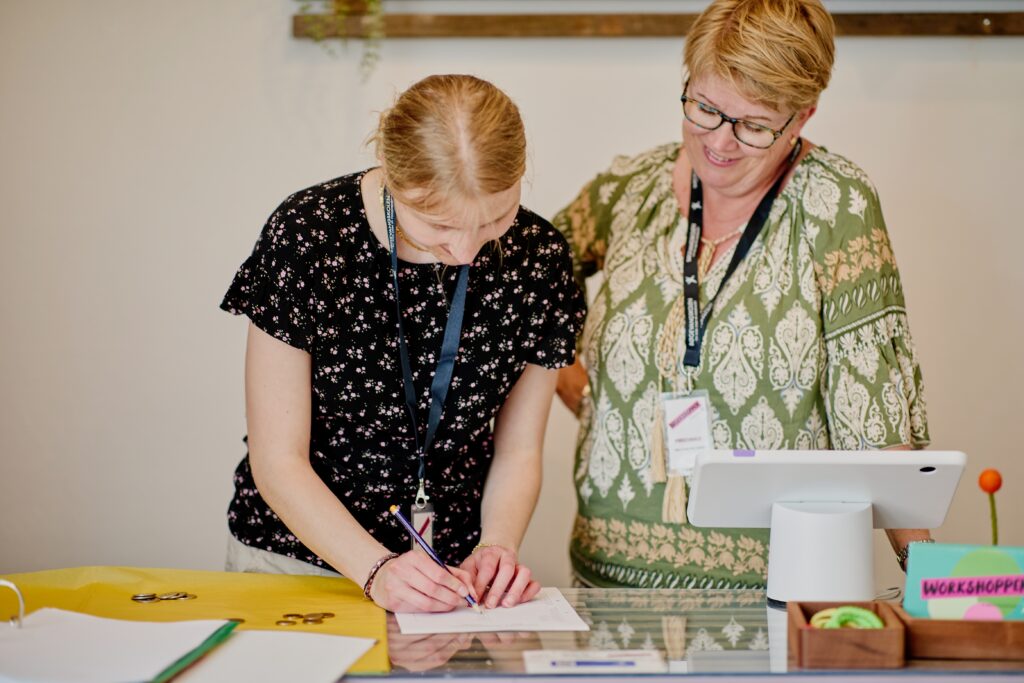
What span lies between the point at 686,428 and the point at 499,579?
2.07ft

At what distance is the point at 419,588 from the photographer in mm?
1872

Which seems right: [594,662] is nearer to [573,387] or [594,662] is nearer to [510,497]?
[510,497]

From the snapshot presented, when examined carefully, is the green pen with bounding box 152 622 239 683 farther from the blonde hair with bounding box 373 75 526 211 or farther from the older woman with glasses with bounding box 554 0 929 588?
the older woman with glasses with bounding box 554 0 929 588

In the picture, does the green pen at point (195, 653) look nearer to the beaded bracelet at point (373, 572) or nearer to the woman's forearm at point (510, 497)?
the beaded bracelet at point (373, 572)

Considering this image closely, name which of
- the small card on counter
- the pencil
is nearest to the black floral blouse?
the pencil

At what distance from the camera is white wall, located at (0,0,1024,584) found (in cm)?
337

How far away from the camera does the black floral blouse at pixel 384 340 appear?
210cm

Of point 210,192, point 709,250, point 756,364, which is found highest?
point 210,192

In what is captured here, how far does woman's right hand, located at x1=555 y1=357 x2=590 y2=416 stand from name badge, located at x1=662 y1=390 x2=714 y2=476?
0.37 metres

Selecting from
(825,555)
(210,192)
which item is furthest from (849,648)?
(210,192)

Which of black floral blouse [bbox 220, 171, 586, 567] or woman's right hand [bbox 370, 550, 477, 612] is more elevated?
black floral blouse [bbox 220, 171, 586, 567]

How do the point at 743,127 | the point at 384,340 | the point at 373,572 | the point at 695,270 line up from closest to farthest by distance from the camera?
the point at 373,572
the point at 384,340
the point at 743,127
the point at 695,270

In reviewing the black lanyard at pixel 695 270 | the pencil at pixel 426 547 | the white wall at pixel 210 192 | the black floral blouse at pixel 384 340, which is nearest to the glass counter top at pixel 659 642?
the pencil at pixel 426 547

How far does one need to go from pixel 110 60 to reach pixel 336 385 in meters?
1.73
